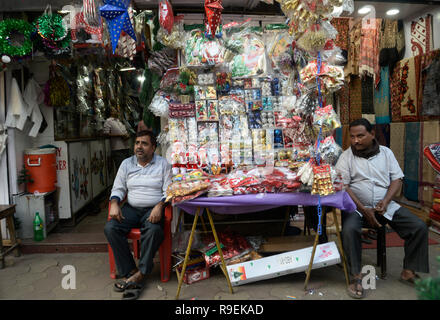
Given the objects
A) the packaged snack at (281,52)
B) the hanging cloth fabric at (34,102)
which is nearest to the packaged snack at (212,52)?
the packaged snack at (281,52)

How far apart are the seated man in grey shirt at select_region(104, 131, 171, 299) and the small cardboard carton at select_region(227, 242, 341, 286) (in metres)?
0.69

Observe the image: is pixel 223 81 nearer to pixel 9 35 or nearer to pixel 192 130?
pixel 192 130

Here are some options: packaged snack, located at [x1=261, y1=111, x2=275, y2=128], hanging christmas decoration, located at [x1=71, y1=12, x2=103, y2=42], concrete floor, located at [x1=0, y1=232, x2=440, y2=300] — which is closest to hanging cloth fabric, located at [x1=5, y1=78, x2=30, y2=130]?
hanging christmas decoration, located at [x1=71, y1=12, x2=103, y2=42]

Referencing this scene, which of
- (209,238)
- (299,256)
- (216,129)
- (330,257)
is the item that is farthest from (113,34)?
(330,257)

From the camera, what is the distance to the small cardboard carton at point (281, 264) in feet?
8.15

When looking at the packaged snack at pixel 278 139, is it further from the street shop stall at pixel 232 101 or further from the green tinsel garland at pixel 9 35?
the green tinsel garland at pixel 9 35

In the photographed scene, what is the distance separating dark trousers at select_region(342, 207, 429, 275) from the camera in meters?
2.40

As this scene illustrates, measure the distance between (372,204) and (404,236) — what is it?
341 millimetres

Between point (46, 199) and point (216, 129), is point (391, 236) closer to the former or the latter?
point (216, 129)

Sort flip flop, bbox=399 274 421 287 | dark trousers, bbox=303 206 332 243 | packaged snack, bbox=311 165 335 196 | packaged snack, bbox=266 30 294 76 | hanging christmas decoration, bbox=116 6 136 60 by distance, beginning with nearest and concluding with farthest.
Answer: packaged snack, bbox=311 165 335 196, flip flop, bbox=399 274 421 287, packaged snack, bbox=266 30 294 76, dark trousers, bbox=303 206 332 243, hanging christmas decoration, bbox=116 6 136 60

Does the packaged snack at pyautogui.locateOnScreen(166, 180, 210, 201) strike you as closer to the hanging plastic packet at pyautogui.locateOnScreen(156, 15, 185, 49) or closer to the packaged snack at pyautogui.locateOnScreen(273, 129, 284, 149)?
the packaged snack at pyautogui.locateOnScreen(273, 129, 284, 149)

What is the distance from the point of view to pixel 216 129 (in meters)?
3.03

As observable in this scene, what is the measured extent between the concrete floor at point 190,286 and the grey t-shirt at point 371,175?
676mm

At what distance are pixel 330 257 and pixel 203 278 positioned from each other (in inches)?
41.9
